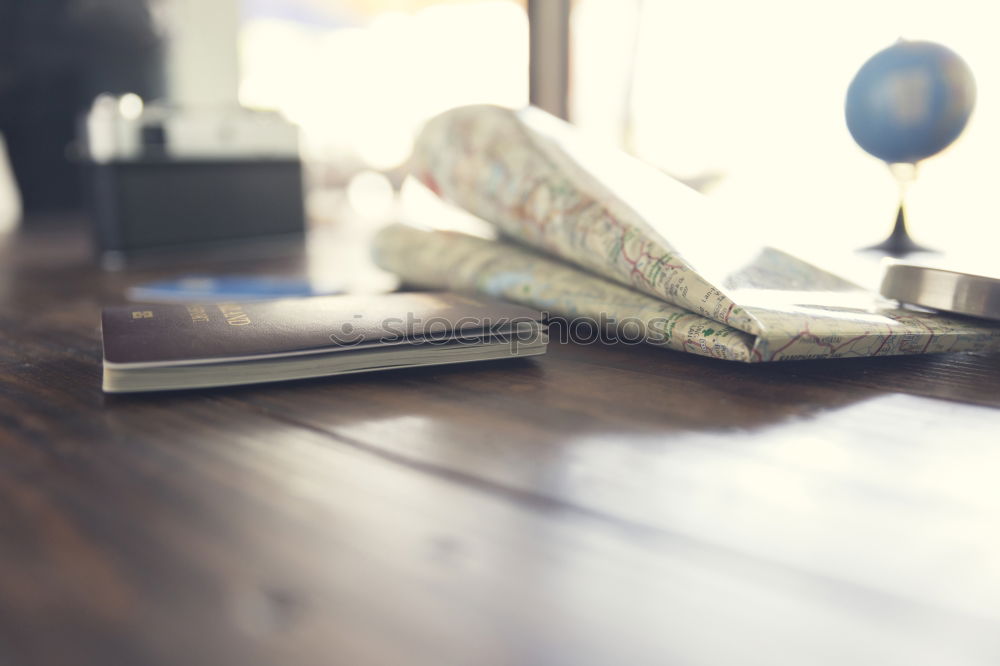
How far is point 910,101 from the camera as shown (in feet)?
3.21

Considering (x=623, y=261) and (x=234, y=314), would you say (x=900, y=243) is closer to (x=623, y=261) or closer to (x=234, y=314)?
(x=623, y=261)

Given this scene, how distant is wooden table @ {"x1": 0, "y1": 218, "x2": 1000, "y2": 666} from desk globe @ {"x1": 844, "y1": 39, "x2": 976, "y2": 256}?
0.60m

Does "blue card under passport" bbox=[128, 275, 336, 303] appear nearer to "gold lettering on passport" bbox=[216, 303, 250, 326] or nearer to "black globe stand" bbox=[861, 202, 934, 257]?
"gold lettering on passport" bbox=[216, 303, 250, 326]

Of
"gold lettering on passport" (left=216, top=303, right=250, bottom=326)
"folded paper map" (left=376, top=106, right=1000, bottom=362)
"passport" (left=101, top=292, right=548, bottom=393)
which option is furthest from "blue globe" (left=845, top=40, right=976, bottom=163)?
"gold lettering on passport" (left=216, top=303, right=250, bottom=326)

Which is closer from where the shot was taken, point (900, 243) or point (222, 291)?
point (222, 291)

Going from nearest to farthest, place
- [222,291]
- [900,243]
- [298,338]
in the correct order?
[298,338] → [222,291] → [900,243]

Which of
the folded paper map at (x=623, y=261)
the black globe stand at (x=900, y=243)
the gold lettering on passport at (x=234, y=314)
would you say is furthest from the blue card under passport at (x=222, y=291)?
the black globe stand at (x=900, y=243)

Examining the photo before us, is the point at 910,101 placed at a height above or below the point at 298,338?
above

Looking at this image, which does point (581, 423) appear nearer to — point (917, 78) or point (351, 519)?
point (351, 519)

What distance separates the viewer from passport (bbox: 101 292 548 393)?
45 centimetres

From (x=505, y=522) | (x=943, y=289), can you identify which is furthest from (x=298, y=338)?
(x=943, y=289)

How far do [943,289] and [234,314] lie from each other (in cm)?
50

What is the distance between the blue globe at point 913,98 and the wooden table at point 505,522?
1.98ft

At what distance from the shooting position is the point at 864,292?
2.03ft
